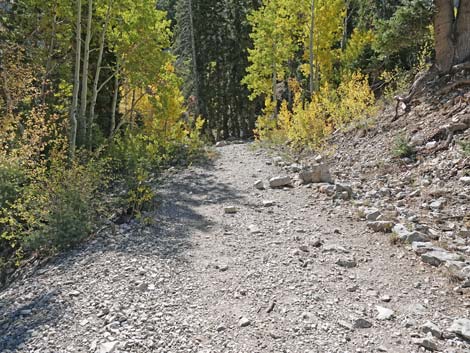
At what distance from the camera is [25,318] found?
395 cm

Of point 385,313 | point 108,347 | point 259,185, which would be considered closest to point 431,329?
point 385,313

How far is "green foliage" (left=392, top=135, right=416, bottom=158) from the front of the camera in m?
7.30

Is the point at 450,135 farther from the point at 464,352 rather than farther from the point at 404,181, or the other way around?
the point at 464,352

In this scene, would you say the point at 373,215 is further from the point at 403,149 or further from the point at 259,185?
the point at 259,185

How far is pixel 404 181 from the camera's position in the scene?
6582 mm

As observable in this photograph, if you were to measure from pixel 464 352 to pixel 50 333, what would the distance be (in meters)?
3.48

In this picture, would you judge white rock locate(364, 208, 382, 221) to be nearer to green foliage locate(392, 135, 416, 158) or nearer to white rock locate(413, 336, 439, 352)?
green foliage locate(392, 135, 416, 158)

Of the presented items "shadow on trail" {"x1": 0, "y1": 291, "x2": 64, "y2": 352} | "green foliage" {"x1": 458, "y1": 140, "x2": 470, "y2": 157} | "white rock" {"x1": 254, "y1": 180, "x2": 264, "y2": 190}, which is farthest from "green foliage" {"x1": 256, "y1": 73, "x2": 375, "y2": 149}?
"shadow on trail" {"x1": 0, "y1": 291, "x2": 64, "y2": 352}

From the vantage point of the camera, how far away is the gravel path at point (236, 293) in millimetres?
3213

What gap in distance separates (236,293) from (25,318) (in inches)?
85.7

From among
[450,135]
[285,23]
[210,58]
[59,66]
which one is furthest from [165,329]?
[210,58]

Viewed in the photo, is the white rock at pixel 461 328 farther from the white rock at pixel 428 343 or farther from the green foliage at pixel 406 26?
the green foliage at pixel 406 26

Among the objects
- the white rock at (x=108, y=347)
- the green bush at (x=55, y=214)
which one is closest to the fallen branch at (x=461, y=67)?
the green bush at (x=55, y=214)

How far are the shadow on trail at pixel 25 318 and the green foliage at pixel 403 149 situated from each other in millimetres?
6237
